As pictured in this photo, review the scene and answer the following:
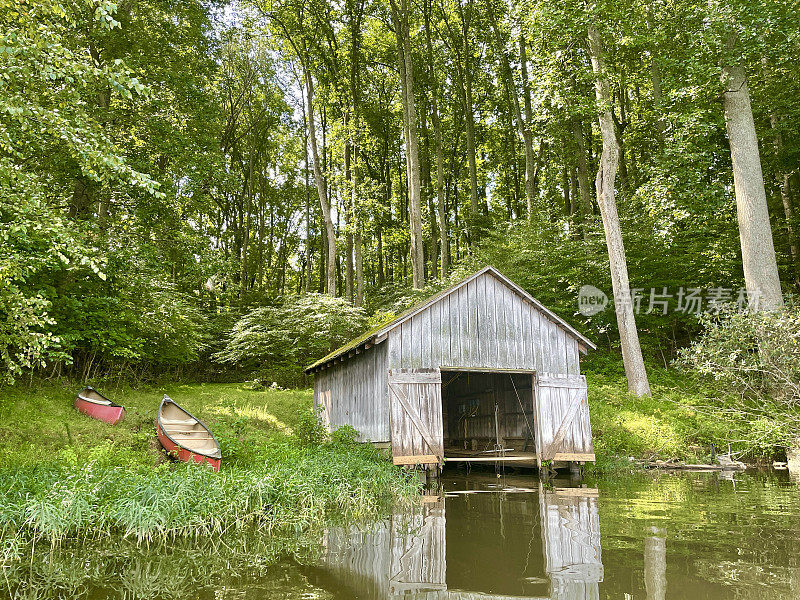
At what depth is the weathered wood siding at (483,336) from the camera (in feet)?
43.2

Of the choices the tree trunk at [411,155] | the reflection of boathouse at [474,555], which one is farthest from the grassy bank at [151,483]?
the tree trunk at [411,155]

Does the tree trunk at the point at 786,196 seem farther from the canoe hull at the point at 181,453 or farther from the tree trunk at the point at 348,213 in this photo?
the canoe hull at the point at 181,453

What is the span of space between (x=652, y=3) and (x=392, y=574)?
2165cm

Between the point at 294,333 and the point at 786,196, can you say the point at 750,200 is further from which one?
the point at 294,333

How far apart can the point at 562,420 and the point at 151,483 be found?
9.84 m

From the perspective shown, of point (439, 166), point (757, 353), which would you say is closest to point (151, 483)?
point (757, 353)

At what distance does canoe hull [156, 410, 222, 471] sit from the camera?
10773mm

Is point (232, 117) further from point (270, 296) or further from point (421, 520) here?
point (421, 520)

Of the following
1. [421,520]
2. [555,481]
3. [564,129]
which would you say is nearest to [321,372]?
[555,481]

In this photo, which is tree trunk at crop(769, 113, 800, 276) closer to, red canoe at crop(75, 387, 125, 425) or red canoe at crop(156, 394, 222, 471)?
red canoe at crop(156, 394, 222, 471)

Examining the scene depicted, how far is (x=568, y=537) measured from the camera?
7047 millimetres

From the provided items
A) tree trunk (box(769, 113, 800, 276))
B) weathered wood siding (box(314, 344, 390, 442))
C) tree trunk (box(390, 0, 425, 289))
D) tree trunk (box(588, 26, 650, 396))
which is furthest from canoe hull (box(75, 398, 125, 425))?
tree trunk (box(769, 113, 800, 276))

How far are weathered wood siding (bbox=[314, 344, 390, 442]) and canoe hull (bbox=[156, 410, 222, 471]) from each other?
386 centimetres

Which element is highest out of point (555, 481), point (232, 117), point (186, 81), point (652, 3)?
point (232, 117)
